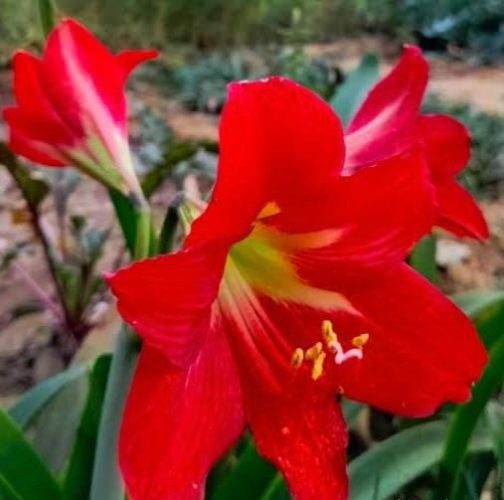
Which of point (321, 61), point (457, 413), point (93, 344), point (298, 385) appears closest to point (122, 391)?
point (298, 385)

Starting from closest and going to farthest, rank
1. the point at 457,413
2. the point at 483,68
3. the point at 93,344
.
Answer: the point at 457,413 → the point at 93,344 → the point at 483,68

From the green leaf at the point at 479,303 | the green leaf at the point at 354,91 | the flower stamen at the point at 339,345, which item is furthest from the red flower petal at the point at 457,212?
the green leaf at the point at 354,91

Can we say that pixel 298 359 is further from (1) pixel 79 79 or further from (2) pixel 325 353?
(1) pixel 79 79

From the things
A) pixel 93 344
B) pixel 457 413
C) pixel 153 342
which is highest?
pixel 153 342

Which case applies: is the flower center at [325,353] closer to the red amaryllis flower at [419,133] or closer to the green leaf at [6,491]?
the red amaryllis flower at [419,133]

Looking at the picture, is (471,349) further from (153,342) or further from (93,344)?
(93,344)

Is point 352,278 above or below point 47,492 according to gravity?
above

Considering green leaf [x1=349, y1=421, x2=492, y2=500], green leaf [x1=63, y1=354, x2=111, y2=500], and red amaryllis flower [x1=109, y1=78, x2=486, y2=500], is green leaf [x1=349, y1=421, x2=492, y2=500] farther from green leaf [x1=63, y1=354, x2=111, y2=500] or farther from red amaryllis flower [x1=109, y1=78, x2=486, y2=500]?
red amaryllis flower [x1=109, y1=78, x2=486, y2=500]

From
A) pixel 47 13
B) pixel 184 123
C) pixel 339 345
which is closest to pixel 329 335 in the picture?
pixel 339 345
